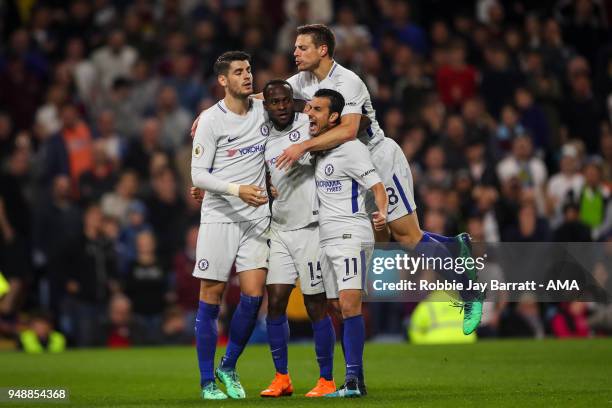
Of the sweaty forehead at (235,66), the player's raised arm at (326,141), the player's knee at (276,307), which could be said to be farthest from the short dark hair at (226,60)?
the player's knee at (276,307)

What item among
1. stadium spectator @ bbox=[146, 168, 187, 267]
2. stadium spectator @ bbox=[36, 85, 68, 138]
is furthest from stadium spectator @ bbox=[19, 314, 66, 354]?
stadium spectator @ bbox=[36, 85, 68, 138]

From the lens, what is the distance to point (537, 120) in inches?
763

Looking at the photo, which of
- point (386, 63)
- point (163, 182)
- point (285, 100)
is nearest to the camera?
point (285, 100)

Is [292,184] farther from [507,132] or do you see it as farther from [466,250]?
[507,132]

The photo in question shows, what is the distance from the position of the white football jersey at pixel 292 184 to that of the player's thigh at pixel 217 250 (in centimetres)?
40

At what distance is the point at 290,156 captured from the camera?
998 centimetres

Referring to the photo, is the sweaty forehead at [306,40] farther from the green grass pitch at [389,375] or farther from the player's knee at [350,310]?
the green grass pitch at [389,375]

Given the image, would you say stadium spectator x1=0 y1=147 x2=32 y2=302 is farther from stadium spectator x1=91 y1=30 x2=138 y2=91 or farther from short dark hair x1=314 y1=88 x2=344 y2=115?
short dark hair x1=314 y1=88 x2=344 y2=115

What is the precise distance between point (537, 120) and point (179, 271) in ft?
19.4

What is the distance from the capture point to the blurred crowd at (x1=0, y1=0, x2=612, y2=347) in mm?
17891

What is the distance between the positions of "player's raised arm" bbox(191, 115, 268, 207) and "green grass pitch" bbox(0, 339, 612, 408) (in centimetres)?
159

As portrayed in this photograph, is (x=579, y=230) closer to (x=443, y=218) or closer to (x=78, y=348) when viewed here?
(x=443, y=218)

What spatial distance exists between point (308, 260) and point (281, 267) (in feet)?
0.75

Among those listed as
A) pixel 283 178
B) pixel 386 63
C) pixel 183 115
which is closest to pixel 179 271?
pixel 183 115
